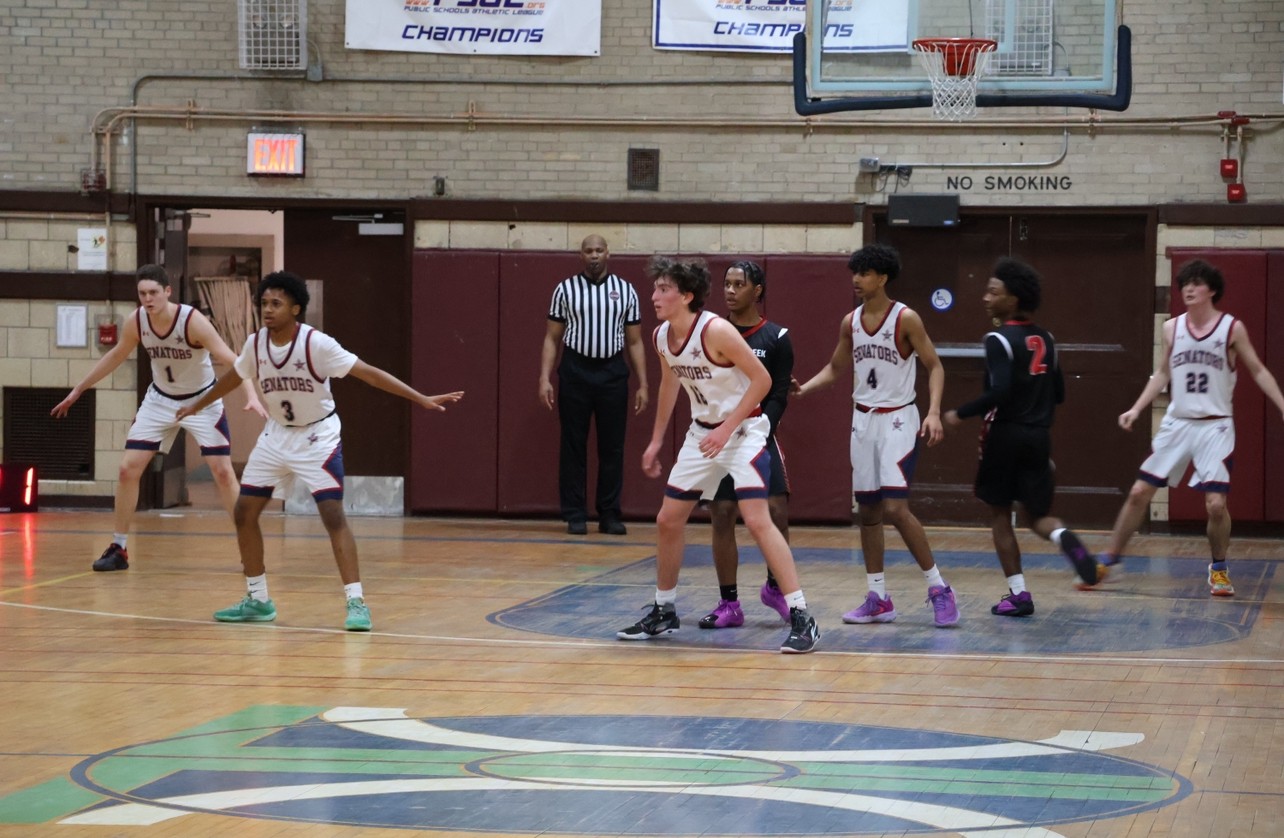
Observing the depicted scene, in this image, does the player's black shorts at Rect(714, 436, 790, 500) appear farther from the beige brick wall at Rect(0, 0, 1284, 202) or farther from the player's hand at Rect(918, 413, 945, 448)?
the beige brick wall at Rect(0, 0, 1284, 202)

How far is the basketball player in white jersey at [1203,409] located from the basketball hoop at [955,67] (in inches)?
68.5

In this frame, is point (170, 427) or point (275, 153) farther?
point (275, 153)

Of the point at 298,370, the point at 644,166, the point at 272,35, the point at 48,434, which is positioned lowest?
the point at 48,434

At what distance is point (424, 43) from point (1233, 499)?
743 cm

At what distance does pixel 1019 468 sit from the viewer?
29.5ft

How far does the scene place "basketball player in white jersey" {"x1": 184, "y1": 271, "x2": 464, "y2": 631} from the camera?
845 centimetres

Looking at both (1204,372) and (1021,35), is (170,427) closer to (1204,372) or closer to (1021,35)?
(1021,35)

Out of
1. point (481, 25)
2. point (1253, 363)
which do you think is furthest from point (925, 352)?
point (481, 25)

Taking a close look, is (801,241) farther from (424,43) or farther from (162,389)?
(162,389)

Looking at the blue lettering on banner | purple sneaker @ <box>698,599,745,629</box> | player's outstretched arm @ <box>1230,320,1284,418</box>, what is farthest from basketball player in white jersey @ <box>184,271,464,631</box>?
the blue lettering on banner

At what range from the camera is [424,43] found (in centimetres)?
1404

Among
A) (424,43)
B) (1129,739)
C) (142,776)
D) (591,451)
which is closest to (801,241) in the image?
(591,451)

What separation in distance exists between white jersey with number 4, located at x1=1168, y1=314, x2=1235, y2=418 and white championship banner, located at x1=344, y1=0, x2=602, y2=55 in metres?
5.93

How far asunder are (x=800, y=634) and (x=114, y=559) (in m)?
4.87
